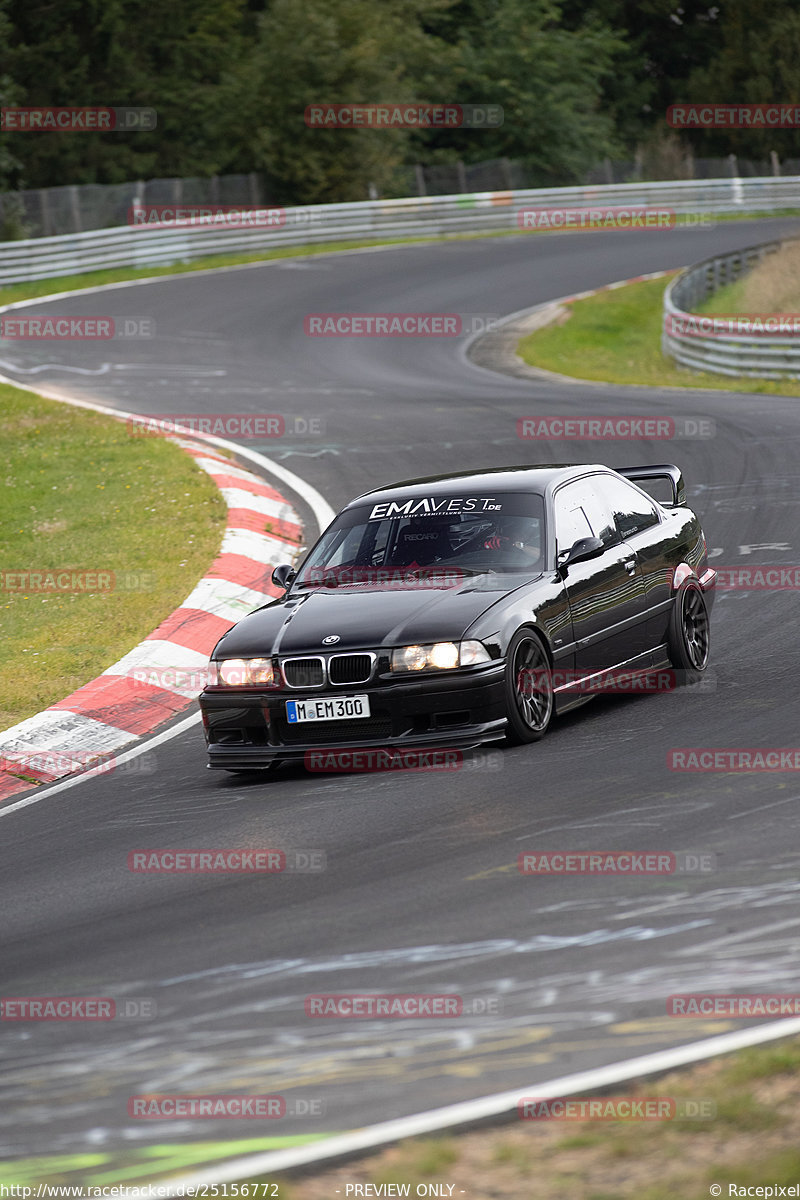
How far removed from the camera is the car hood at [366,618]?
8.31m

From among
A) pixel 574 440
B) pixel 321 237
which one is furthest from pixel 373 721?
pixel 321 237

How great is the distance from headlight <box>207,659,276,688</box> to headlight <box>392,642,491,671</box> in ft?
2.37

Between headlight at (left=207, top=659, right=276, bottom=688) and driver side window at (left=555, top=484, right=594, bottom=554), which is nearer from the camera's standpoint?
headlight at (left=207, top=659, right=276, bottom=688)

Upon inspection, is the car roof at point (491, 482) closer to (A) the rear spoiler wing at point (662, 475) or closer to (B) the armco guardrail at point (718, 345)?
(A) the rear spoiler wing at point (662, 475)

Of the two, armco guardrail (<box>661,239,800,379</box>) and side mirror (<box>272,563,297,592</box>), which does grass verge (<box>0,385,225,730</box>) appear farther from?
armco guardrail (<box>661,239,800,379</box>)

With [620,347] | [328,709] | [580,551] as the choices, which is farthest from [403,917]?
[620,347]

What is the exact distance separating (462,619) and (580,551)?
3.63 ft

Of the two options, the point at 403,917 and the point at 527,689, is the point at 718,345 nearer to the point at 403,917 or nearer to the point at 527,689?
the point at 527,689

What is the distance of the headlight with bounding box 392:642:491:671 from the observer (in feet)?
26.9

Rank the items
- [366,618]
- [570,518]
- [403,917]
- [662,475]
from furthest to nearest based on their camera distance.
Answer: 1. [662,475]
2. [570,518]
3. [366,618]
4. [403,917]

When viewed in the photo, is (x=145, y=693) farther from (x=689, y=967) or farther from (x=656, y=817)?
(x=689, y=967)

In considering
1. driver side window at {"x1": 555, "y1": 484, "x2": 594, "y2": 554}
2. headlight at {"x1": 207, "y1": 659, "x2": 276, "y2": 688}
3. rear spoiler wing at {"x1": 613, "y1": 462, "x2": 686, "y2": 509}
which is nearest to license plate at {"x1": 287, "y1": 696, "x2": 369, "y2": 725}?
headlight at {"x1": 207, "y1": 659, "x2": 276, "y2": 688}

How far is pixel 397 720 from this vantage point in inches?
324

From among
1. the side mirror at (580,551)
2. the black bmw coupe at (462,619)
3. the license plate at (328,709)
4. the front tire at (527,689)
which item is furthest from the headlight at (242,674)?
the side mirror at (580,551)
